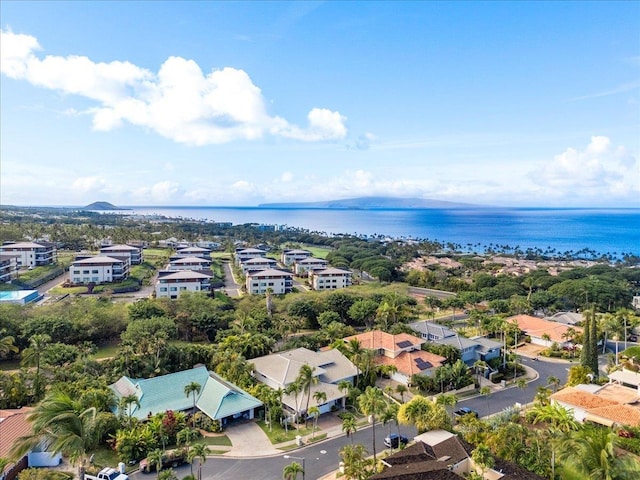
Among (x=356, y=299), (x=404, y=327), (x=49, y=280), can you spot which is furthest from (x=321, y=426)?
(x=49, y=280)

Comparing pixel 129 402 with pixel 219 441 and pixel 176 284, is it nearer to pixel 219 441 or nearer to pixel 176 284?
pixel 219 441

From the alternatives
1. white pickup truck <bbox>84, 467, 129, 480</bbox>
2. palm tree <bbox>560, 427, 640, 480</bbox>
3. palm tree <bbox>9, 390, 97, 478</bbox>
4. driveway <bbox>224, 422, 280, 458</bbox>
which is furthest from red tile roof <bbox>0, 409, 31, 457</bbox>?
palm tree <bbox>560, 427, 640, 480</bbox>

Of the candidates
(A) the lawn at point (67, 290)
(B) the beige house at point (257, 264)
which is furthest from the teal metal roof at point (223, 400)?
(B) the beige house at point (257, 264)

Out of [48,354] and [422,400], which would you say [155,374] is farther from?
[422,400]

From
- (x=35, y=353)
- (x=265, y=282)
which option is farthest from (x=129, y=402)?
(x=265, y=282)

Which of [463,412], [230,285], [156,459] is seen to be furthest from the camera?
[230,285]

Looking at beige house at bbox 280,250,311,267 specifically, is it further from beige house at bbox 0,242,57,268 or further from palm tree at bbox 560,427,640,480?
palm tree at bbox 560,427,640,480
